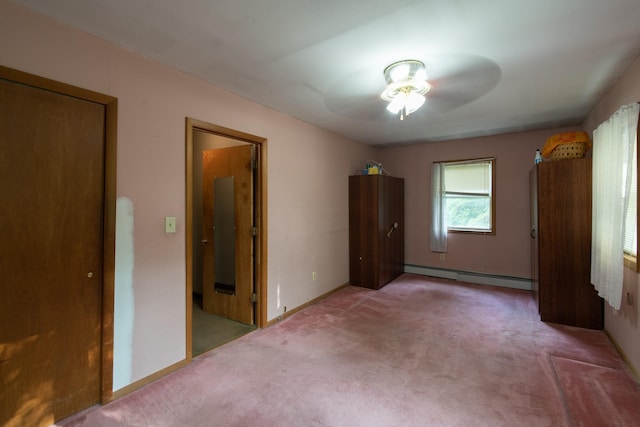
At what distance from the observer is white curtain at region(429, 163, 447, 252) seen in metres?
4.87

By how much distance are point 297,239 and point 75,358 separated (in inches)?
88.5

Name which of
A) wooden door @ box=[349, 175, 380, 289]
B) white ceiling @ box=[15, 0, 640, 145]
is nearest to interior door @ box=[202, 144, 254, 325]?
white ceiling @ box=[15, 0, 640, 145]

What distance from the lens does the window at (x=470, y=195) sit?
4633mm

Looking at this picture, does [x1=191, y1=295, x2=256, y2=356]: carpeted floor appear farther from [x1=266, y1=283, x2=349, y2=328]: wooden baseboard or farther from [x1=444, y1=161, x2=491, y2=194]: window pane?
[x1=444, y1=161, x2=491, y2=194]: window pane

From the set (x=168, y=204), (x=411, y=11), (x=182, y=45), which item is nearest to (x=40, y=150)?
(x=168, y=204)

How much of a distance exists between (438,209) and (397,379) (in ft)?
11.1

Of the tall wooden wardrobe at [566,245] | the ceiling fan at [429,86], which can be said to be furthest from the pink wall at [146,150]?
the tall wooden wardrobe at [566,245]

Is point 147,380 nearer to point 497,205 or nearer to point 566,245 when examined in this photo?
point 566,245

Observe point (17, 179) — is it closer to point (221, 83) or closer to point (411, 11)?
point (221, 83)

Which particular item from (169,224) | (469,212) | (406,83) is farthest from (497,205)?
(169,224)

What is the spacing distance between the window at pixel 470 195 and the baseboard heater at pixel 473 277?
748mm

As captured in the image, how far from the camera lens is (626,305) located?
7.60 ft

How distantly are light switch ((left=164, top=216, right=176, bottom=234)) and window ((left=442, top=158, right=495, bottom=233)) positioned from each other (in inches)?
168

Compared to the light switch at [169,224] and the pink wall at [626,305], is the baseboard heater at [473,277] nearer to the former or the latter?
the pink wall at [626,305]
